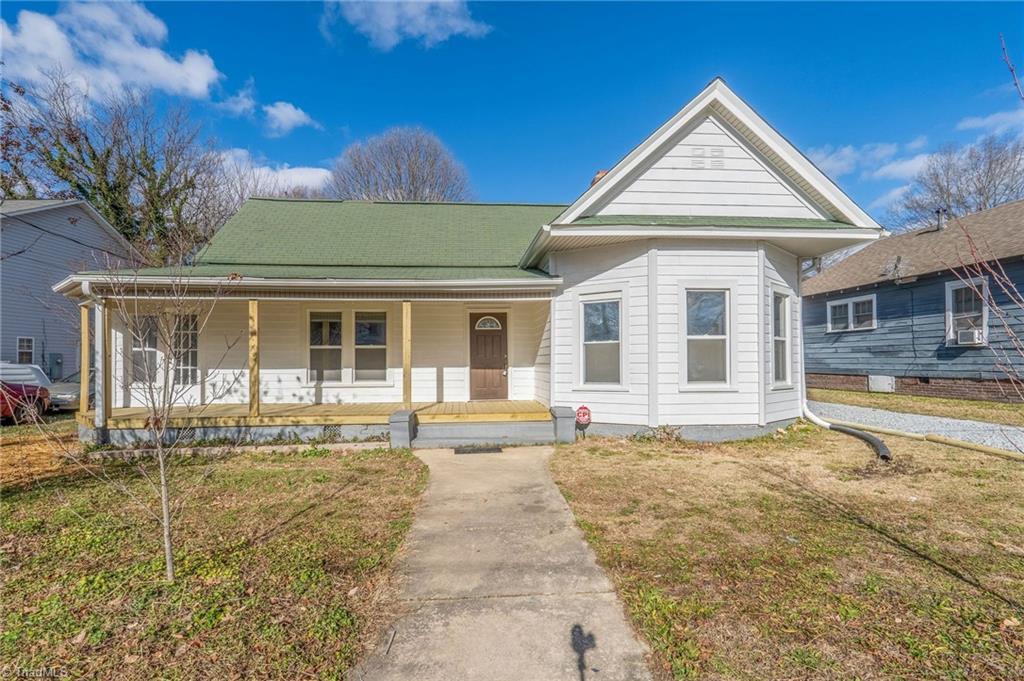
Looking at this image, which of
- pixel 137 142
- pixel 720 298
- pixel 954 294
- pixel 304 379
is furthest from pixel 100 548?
pixel 137 142

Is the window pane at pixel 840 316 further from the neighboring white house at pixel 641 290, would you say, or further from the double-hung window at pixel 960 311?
the neighboring white house at pixel 641 290

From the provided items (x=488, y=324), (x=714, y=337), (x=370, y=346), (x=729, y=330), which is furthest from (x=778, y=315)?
(x=370, y=346)

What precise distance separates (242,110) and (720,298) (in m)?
24.1

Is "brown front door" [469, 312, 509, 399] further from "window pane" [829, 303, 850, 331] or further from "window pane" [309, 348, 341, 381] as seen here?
"window pane" [829, 303, 850, 331]

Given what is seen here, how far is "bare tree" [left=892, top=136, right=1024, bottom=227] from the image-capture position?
84.2ft

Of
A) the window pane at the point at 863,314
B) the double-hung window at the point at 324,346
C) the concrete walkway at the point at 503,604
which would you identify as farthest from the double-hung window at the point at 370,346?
the window pane at the point at 863,314

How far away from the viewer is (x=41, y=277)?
55.9ft

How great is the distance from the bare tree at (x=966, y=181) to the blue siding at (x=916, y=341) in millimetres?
16714

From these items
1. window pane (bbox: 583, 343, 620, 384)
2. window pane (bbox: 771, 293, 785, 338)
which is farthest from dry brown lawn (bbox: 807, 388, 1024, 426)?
window pane (bbox: 583, 343, 620, 384)

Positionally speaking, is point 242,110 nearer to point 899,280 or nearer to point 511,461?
point 511,461

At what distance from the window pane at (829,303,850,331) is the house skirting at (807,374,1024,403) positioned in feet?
5.92

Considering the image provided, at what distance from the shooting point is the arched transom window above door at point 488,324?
10844 millimetres

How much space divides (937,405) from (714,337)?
28.0ft

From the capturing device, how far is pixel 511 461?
7117 millimetres
